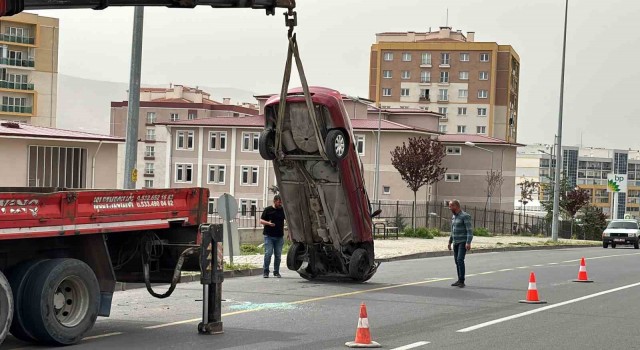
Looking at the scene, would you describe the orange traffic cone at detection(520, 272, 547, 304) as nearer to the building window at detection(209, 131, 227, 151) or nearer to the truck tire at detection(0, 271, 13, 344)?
the truck tire at detection(0, 271, 13, 344)

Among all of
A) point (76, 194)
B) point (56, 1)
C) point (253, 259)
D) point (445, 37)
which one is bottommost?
point (253, 259)

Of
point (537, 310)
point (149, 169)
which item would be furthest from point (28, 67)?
point (537, 310)

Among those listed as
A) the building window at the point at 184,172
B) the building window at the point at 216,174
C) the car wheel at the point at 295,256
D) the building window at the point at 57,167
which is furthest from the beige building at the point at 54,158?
the building window at the point at 184,172

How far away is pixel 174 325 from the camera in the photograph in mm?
13812

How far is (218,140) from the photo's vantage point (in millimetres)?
85000

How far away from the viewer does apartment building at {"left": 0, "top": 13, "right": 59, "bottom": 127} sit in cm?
10638

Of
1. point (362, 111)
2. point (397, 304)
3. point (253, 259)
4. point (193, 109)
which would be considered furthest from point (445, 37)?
point (397, 304)

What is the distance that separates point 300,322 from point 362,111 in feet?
239

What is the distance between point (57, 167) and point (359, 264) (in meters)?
21.5

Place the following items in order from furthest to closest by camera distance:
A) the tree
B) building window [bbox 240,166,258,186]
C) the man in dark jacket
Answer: building window [bbox 240,166,258,186] < the tree < the man in dark jacket

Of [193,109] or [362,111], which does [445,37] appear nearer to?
[193,109]

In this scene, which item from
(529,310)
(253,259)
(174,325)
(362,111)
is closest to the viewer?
(174,325)

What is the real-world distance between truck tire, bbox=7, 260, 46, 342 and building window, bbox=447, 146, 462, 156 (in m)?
85.0

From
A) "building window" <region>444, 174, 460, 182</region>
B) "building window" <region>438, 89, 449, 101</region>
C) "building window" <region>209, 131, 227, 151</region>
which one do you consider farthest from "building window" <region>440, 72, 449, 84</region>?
"building window" <region>209, 131, 227, 151</region>
